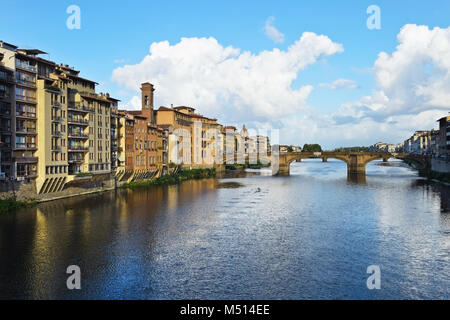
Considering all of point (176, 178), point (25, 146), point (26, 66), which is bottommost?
point (176, 178)

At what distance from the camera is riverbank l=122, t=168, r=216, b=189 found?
75.5m

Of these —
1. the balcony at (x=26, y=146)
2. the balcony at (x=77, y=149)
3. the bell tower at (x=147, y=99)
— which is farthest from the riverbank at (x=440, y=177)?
the balcony at (x=26, y=146)

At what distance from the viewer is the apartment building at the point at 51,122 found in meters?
48.3

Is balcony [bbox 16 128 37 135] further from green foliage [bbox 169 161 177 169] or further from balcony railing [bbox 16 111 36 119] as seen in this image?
green foliage [bbox 169 161 177 169]

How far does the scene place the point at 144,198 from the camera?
201ft

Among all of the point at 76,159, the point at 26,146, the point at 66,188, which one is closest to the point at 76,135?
the point at 76,159

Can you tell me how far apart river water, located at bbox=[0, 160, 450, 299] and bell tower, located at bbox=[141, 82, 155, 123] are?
44.3 m

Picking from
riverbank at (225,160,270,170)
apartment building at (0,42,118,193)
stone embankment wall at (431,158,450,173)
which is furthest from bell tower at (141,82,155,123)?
stone embankment wall at (431,158,450,173)

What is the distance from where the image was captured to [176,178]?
91625mm

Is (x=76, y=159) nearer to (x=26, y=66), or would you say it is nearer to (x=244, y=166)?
Answer: (x=26, y=66)

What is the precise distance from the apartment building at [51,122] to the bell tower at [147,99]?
29.5 m

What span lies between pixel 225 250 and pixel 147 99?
7264cm

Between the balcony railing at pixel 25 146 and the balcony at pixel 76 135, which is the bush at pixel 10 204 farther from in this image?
the balcony at pixel 76 135
